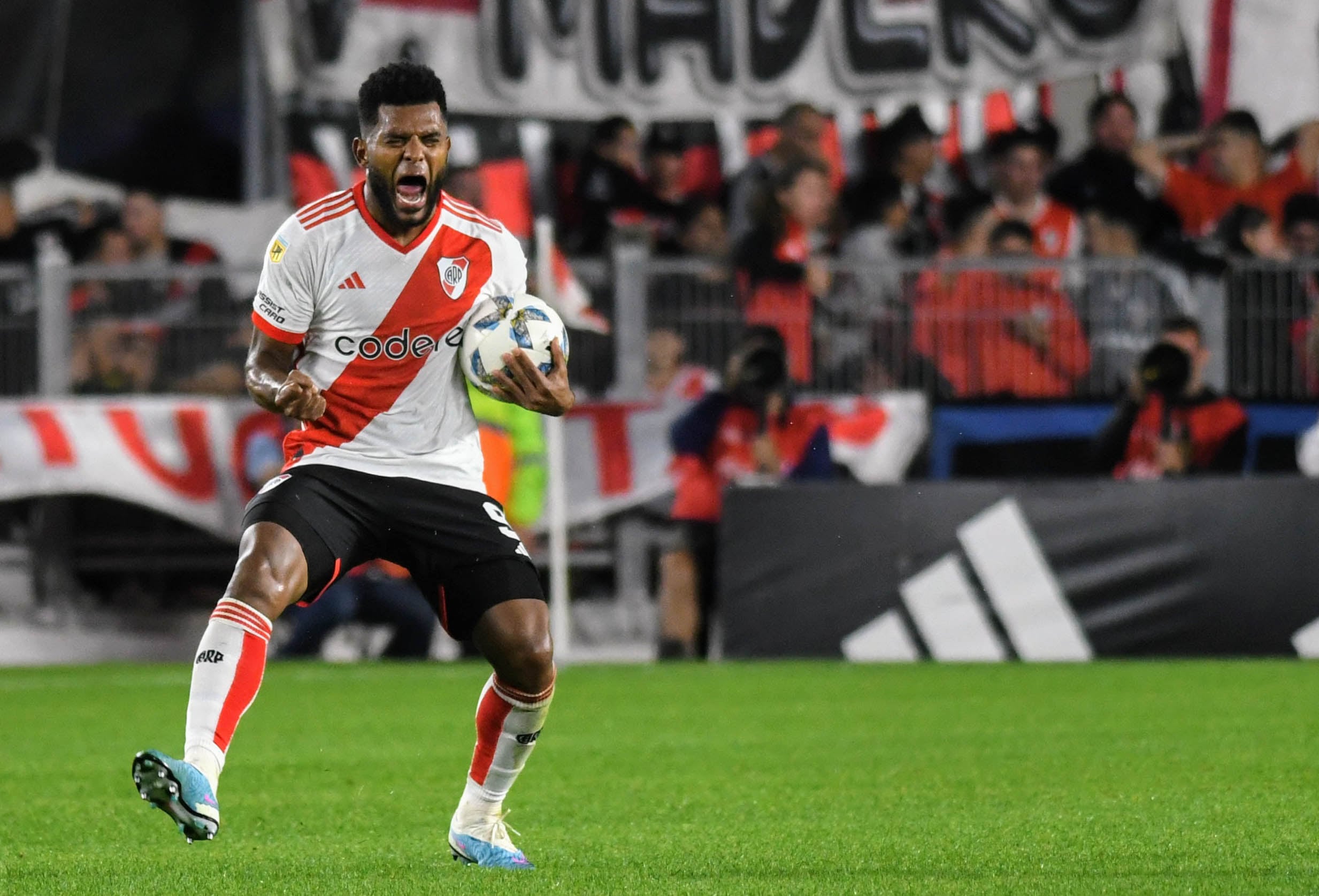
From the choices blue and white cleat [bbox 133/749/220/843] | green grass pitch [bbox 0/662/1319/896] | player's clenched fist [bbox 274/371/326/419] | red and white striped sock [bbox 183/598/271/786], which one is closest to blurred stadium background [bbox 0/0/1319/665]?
green grass pitch [bbox 0/662/1319/896]

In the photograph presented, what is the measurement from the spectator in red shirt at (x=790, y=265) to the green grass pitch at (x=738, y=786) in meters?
2.89

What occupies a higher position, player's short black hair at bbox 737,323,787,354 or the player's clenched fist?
the player's clenched fist

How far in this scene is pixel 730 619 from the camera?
1503 centimetres

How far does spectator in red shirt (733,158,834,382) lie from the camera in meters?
15.7

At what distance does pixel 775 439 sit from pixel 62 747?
6.59m

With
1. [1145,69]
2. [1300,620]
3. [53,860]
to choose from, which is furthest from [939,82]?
[53,860]

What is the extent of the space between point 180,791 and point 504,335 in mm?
1680

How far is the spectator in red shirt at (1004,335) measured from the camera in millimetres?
15797

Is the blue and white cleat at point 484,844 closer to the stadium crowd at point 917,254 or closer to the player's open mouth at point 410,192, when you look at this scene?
the player's open mouth at point 410,192

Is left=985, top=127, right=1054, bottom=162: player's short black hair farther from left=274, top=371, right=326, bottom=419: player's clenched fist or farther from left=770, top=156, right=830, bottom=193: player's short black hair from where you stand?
left=274, top=371, right=326, bottom=419: player's clenched fist

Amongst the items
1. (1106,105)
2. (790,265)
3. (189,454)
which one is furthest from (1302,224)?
(189,454)

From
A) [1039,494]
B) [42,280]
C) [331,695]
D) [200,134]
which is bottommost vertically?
[331,695]

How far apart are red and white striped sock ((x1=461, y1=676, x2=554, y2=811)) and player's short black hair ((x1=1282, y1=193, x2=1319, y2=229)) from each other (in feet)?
37.9

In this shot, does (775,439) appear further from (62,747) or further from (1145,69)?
(62,747)
